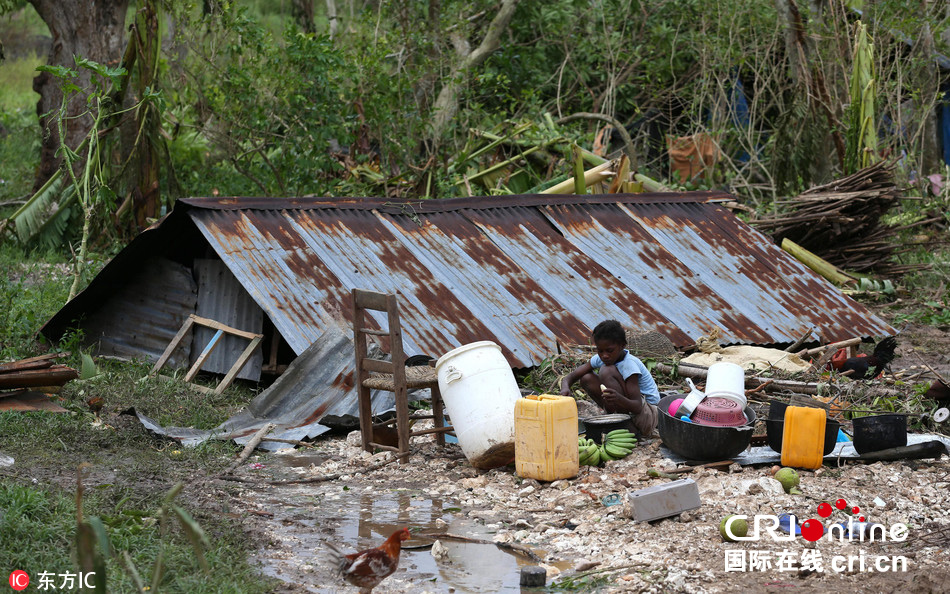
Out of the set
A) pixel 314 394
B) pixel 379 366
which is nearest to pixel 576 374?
pixel 379 366

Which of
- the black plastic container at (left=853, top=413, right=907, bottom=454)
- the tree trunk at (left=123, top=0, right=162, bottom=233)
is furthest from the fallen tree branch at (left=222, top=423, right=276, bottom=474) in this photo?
the tree trunk at (left=123, top=0, right=162, bottom=233)

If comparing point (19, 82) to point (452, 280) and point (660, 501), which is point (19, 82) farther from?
point (660, 501)

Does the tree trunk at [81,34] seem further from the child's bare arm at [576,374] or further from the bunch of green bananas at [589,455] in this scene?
the bunch of green bananas at [589,455]

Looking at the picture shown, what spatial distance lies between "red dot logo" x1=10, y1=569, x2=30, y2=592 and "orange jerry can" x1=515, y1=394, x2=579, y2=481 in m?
3.06

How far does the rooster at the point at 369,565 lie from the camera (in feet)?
13.8

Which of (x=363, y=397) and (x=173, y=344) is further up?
(x=173, y=344)

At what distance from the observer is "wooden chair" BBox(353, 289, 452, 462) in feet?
21.6

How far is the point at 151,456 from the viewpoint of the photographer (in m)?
6.68

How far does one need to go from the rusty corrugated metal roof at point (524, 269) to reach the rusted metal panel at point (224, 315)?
581 mm

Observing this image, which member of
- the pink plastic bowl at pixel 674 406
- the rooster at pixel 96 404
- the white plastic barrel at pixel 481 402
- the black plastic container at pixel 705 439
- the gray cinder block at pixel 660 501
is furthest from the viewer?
the rooster at pixel 96 404

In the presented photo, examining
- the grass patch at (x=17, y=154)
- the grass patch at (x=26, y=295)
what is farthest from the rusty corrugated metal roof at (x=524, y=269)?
the grass patch at (x=17, y=154)

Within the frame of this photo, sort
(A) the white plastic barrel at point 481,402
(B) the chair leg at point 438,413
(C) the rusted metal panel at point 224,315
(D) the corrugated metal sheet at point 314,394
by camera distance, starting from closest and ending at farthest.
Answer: (A) the white plastic barrel at point 481,402 < (B) the chair leg at point 438,413 < (D) the corrugated metal sheet at point 314,394 < (C) the rusted metal panel at point 224,315

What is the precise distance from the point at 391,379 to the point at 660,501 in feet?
7.73

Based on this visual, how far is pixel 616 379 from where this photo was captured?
698 cm
